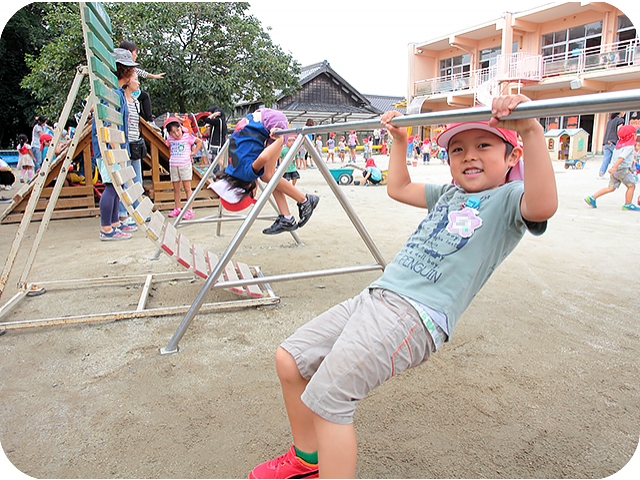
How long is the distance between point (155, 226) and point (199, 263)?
1.14 feet

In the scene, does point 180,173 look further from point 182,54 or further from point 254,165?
point 182,54

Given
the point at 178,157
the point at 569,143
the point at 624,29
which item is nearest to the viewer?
the point at 178,157

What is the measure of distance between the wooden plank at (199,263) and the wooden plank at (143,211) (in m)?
0.37

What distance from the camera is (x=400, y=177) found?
1.60 metres

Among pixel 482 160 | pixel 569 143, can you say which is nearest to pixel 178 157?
pixel 482 160

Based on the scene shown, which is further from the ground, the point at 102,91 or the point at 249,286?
the point at 102,91

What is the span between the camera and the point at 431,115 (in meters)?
1.41

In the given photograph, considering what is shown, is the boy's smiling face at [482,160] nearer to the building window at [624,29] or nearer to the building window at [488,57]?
the building window at [624,29]

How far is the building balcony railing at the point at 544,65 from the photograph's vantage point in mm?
18000

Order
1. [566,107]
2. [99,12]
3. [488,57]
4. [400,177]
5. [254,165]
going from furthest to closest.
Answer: [488,57], [254,165], [99,12], [400,177], [566,107]

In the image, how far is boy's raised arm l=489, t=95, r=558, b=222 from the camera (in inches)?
41.8

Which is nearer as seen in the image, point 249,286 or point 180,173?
point 249,286

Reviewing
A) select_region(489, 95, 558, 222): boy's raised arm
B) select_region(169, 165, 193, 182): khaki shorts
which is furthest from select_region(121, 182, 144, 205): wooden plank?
select_region(169, 165, 193, 182): khaki shorts

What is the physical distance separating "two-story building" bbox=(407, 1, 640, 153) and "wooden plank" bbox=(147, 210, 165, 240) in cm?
1603
